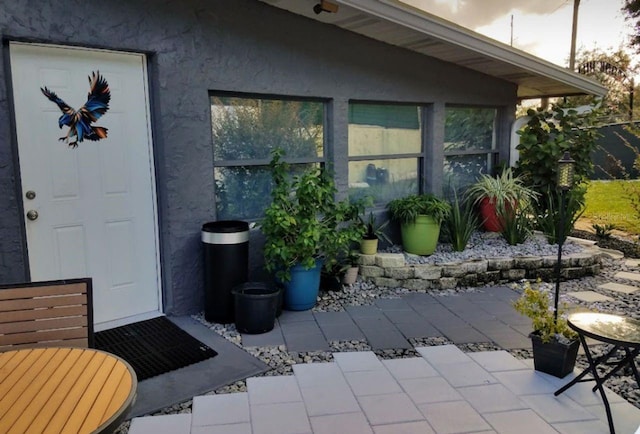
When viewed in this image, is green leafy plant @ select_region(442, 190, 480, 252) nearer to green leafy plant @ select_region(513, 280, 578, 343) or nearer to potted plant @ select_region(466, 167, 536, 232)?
potted plant @ select_region(466, 167, 536, 232)

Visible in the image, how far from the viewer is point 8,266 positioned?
125 inches

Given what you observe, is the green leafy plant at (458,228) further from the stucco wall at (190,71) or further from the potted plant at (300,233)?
the potted plant at (300,233)

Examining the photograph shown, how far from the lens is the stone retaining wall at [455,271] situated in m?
4.94

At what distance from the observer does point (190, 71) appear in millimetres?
3906

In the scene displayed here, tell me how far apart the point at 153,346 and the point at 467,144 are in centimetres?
501

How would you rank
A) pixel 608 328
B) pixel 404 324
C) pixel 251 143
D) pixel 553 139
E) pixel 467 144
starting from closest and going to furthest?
1. pixel 608 328
2. pixel 404 324
3. pixel 251 143
4. pixel 553 139
5. pixel 467 144

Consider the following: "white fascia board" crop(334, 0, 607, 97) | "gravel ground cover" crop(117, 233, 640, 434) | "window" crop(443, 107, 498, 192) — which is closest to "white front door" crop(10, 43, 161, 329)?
"gravel ground cover" crop(117, 233, 640, 434)

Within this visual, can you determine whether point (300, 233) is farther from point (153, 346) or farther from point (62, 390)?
point (62, 390)

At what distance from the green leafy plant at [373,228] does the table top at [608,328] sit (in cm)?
252

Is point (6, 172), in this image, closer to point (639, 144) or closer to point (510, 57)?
point (510, 57)

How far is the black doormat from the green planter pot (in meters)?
2.79

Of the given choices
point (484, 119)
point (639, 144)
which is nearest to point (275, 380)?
point (484, 119)

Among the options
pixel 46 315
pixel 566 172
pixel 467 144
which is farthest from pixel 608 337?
pixel 467 144

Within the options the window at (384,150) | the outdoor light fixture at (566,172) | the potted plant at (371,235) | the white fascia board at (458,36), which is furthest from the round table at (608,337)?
the window at (384,150)
